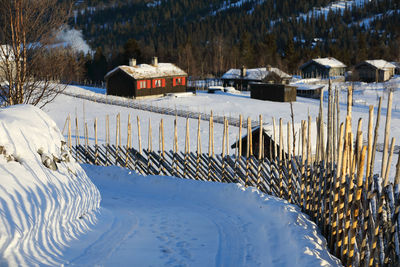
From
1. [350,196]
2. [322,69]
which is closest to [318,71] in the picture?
[322,69]

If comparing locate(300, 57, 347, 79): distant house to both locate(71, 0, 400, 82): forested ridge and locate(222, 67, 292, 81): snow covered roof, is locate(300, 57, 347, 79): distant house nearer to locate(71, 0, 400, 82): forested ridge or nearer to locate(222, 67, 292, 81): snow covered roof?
locate(71, 0, 400, 82): forested ridge

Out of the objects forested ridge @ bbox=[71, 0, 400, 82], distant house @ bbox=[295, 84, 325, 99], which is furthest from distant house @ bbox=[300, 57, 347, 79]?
distant house @ bbox=[295, 84, 325, 99]

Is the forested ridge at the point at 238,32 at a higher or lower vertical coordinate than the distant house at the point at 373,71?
higher

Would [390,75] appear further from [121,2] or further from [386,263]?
[121,2]

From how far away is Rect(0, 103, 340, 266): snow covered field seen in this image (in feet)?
18.2

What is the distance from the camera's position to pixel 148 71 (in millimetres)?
42656

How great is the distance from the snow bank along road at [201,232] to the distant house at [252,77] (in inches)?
1543

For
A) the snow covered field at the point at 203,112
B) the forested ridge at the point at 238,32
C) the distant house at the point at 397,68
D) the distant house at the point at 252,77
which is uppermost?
A: the forested ridge at the point at 238,32

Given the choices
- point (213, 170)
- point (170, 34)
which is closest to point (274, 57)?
point (170, 34)

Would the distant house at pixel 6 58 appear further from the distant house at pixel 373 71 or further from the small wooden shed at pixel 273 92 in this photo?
the distant house at pixel 373 71

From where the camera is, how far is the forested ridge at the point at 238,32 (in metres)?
72.8

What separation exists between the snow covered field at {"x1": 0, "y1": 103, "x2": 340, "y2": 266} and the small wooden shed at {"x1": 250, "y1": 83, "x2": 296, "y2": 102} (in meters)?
30.4

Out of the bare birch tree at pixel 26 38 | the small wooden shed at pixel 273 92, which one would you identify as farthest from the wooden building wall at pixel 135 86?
the bare birch tree at pixel 26 38

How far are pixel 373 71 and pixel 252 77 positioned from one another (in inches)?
665
